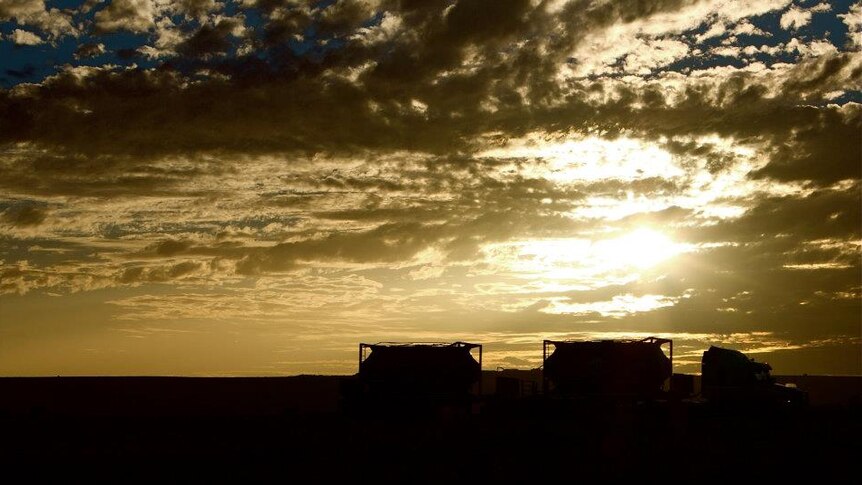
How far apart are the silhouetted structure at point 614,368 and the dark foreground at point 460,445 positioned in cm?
157

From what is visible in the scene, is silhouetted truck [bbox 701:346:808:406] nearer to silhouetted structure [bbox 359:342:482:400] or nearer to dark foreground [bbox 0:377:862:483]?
dark foreground [bbox 0:377:862:483]

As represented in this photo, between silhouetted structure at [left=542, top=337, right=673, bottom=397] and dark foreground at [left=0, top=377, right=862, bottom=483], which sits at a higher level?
silhouetted structure at [left=542, top=337, right=673, bottom=397]

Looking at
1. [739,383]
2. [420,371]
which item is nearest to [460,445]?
[420,371]

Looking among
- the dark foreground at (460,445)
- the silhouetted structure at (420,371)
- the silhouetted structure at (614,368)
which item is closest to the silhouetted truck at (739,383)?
the dark foreground at (460,445)

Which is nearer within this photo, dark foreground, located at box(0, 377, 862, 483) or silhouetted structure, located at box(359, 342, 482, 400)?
dark foreground, located at box(0, 377, 862, 483)

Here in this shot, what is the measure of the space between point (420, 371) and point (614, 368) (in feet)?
31.1

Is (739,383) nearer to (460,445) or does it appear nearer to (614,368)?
(614,368)

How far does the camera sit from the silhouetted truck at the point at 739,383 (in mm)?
47375

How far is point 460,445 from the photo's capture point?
32.9 meters

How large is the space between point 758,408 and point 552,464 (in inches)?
894

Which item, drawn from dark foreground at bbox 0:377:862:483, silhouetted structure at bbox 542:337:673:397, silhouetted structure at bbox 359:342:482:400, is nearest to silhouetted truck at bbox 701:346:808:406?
dark foreground at bbox 0:377:862:483

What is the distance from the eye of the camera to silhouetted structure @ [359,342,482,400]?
44.8 meters

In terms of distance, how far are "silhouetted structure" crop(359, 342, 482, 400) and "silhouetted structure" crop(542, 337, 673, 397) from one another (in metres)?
4.30

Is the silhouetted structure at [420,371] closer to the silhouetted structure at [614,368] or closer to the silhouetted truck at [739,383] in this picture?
the silhouetted structure at [614,368]
